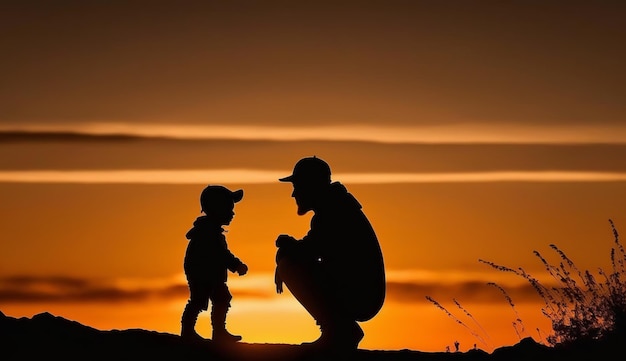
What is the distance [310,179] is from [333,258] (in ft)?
3.21

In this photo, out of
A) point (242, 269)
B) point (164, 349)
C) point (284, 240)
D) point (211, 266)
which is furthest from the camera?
point (242, 269)

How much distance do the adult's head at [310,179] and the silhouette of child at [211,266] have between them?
65.8 inches

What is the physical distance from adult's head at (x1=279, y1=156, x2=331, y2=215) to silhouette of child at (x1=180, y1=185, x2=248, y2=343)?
5.48 feet

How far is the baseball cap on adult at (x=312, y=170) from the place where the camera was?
1428cm

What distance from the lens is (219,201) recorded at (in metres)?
15.7

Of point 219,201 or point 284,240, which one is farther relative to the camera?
point 219,201

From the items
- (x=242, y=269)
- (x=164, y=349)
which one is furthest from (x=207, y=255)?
(x=164, y=349)

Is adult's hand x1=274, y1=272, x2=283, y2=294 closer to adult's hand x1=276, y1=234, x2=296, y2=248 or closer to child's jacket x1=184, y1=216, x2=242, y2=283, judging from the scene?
adult's hand x1=276, y1=234, x2=296, y2=248

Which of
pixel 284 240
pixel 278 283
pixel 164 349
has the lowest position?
pixel 164 349

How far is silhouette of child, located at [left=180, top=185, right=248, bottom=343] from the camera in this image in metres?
15.6

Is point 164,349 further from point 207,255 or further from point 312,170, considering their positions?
point 312,170

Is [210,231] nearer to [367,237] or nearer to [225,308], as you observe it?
[225,308]

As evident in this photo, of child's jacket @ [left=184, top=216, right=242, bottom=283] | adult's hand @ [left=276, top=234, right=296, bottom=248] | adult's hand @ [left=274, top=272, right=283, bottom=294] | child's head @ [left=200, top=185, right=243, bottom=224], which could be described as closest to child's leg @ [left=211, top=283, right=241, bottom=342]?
child's jacket @ [left=184, top=216, right=242, bottom=283]

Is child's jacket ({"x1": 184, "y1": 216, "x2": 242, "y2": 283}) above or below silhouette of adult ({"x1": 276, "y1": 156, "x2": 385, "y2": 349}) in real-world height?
above
